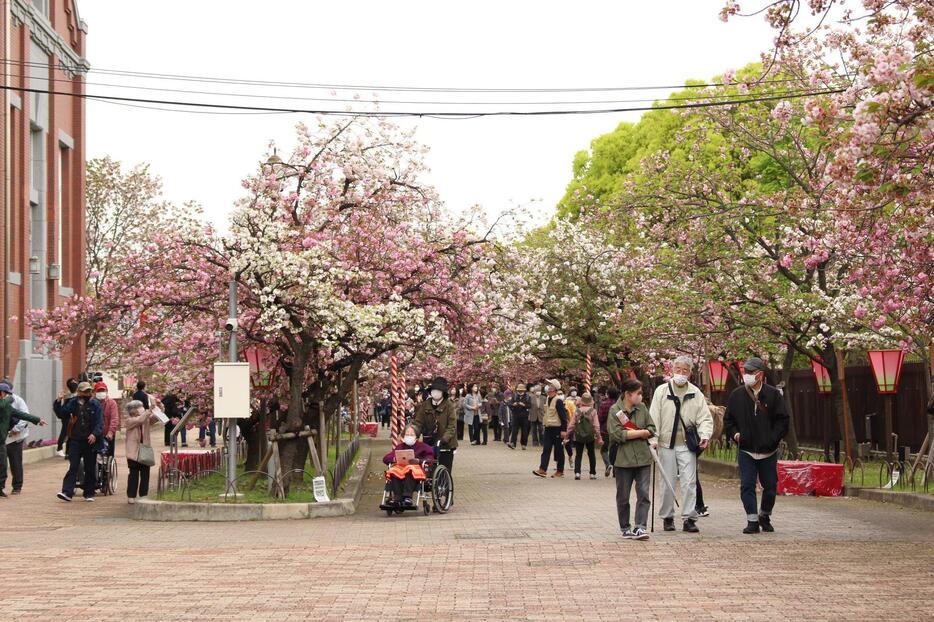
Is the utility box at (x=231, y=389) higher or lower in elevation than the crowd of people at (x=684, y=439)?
higher

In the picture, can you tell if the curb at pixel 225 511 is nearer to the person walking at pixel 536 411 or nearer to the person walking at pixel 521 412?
the person walking at pixel 536 411

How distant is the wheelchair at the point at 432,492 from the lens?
58.3ft

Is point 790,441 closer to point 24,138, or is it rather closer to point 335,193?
point 335,193

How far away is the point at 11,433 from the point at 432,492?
7485mm

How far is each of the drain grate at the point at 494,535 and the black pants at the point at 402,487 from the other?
259 cm

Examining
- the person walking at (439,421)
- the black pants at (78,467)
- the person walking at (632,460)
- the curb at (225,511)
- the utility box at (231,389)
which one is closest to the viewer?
the person walking at (632,460)

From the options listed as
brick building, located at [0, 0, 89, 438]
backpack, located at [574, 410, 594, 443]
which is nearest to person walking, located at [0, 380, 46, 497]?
backpack, located at [574, 410, 594, 443]

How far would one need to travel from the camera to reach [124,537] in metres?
15.1

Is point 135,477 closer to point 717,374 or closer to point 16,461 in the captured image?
point 16,461

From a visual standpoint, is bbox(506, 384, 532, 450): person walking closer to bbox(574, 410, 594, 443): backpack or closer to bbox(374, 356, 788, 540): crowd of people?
bbox(574, 410, 594, 443): backpack

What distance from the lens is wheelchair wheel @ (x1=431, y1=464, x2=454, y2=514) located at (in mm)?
17906

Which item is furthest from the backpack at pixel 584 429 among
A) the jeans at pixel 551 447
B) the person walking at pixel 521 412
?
the person walking at pixel 521 412

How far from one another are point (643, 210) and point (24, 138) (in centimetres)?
1796

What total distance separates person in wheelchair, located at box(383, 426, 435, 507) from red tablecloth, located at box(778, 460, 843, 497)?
5592 mm
